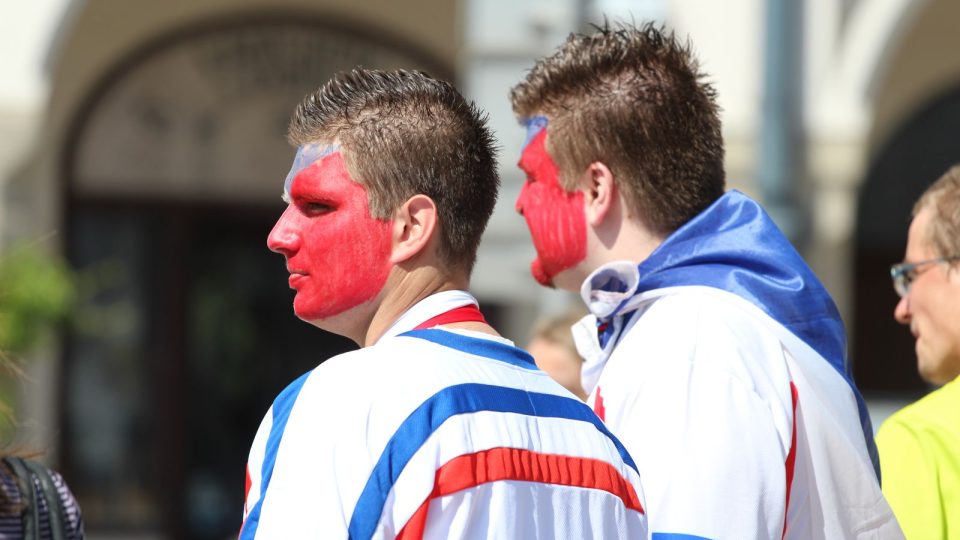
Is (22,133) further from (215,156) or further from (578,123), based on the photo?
(578,123)

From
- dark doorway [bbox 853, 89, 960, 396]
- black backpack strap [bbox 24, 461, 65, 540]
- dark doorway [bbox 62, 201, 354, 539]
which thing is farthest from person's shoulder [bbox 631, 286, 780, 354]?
dark doorway [bbox 853, 89, 960, 396]

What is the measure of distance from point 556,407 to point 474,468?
0.61ft

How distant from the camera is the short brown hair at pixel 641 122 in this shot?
2600 millimetres

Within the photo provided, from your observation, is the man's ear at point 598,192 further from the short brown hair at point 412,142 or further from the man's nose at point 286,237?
the man's nose at point 286,237

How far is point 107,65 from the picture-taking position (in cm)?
988

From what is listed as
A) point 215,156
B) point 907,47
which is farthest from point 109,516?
point 907,47

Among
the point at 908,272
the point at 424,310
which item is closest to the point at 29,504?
the point at 424,310

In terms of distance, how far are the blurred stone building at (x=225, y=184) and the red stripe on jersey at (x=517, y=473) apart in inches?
271

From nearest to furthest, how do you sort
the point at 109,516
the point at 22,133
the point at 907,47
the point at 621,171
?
the point at 621,171 < the point at 22,133 < the point at 109,516 < the point at 907,47

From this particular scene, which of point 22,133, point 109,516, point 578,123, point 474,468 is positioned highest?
point 22,133

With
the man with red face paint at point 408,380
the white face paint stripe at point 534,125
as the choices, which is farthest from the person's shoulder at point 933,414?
the man with red face paint at point 408,380

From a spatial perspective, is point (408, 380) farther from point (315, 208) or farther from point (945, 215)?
point (945, 215)

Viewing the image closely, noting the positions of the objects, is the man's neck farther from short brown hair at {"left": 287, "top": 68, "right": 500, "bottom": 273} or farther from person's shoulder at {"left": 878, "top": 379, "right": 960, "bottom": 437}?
person's shoulder at {"left": 878, "top": 379, "right": 960, "bottom": 437}

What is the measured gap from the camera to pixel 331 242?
1954mm
